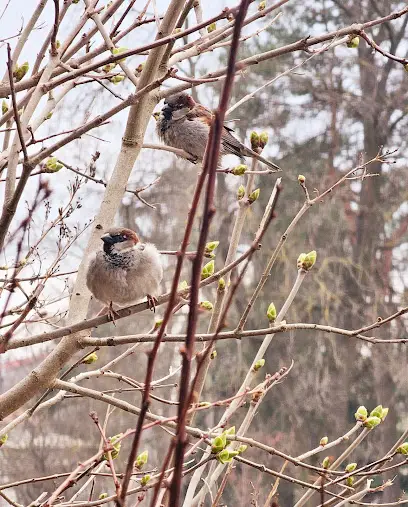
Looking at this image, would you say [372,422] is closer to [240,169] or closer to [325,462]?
[325,462]

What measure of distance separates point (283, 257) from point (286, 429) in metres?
3.06

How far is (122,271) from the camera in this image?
2725 mm

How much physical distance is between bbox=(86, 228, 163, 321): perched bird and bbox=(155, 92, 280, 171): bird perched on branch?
0.90 m

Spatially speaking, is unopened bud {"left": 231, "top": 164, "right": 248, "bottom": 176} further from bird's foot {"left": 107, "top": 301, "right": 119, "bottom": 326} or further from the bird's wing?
the bird's wing

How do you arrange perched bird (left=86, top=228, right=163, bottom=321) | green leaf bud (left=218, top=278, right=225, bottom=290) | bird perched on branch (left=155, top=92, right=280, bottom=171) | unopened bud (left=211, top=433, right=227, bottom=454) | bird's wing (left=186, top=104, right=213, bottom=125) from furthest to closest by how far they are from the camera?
bird's wing (left=186, top=104, right=213, bottom=125) < bird perched on branch (left=155, top=92, right=280, bottom=171) < perched bird (left=86, top=228, right=163, bottom=321) < green leaf bud (left=218, top=278, right=225, bottom=290) < unopened bud (left=211, top=433, right=227, bottom=454)

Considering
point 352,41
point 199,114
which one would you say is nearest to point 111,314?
point 352,41

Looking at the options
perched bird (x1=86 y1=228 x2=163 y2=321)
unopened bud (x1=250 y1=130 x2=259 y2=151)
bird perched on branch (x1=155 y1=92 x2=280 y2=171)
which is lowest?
perched bird (x1=86 y1=228 x2=163 y2=321)

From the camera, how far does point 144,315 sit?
11.8 meters

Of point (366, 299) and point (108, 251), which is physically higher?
point (366, 299)

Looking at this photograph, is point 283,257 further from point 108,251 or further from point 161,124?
point 108,251

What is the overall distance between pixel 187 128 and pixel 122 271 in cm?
124

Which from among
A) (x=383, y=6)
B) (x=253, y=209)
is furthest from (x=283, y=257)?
(x=383, y=6)

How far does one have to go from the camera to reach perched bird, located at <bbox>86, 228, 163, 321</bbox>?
2.67 m

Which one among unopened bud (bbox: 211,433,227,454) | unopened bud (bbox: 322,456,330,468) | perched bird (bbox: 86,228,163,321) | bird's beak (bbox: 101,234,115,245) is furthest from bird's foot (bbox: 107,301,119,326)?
unopened bud (bbox: 322,456,330,468)
